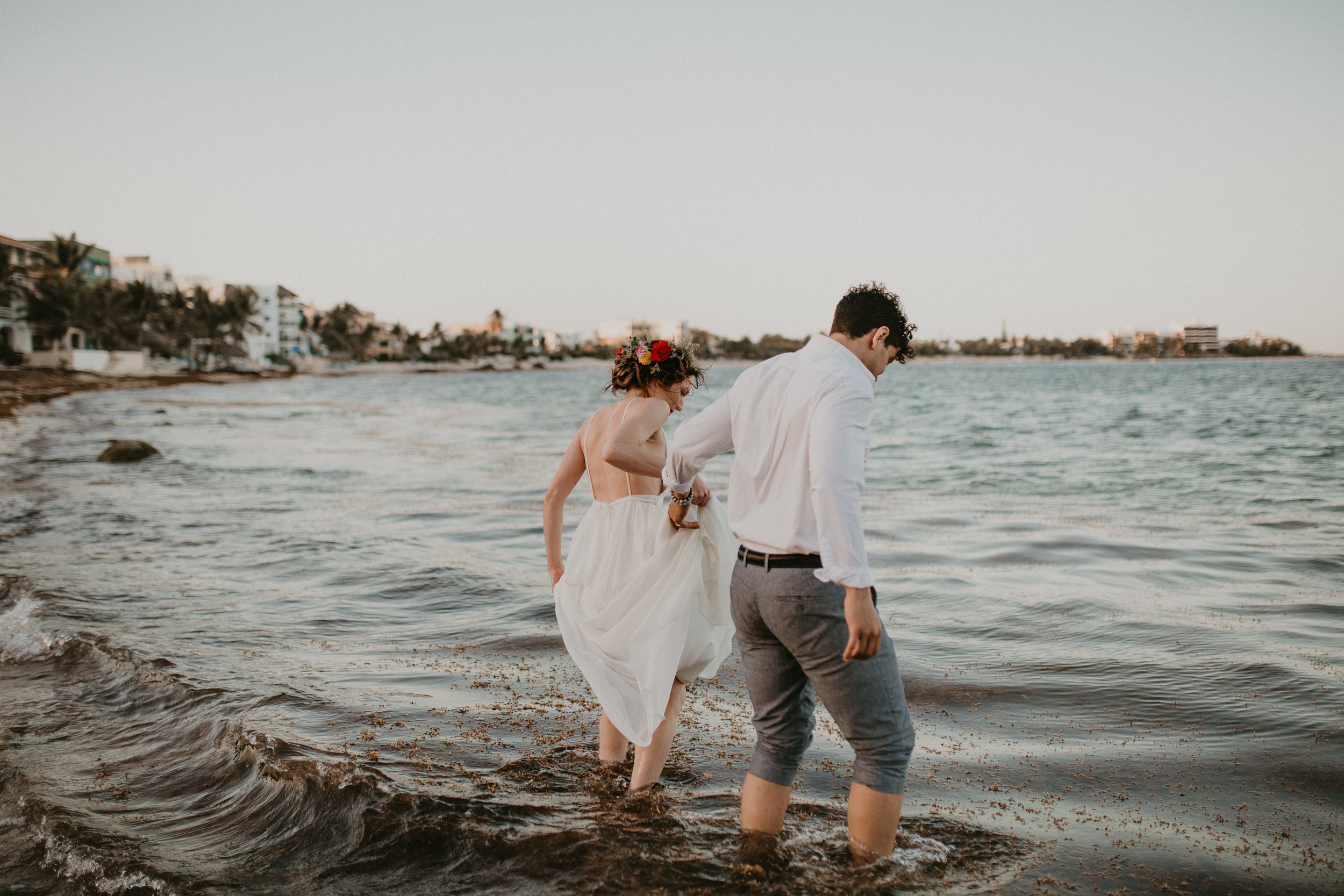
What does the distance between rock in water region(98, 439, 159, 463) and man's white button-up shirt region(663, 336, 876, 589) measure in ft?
58.7

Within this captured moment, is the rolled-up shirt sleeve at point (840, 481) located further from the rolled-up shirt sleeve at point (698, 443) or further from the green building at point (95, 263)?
the green building at point (95, 263)

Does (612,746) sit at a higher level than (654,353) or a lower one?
→ lower

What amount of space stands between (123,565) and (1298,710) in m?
9.69

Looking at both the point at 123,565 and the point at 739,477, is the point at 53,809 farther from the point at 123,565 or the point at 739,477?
the point at 123,565

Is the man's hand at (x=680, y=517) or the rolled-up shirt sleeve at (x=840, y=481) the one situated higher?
the rolled-up shirt sleeve at (x=840, y=481)

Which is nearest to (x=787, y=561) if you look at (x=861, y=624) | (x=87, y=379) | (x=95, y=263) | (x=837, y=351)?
(x=861, y=624)

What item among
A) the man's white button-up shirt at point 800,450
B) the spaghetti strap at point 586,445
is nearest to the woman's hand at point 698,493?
the man's white button-up shirt at point 800,450

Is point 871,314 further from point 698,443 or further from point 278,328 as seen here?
point 278,328

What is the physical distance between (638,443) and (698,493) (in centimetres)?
36

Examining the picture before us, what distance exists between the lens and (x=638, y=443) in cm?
364

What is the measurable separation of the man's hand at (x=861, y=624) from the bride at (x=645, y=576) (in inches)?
38.9

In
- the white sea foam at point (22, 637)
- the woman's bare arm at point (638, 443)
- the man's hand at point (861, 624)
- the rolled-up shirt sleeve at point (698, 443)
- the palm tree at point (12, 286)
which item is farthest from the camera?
the palm tree at point (12, 286)

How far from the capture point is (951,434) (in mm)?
30594

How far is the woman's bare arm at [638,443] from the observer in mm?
3600
